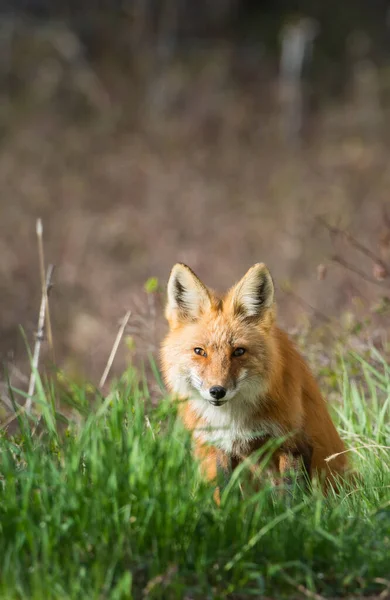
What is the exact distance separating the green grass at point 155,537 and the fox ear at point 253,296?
110cm

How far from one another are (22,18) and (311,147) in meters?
9.10

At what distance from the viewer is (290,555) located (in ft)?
11.3

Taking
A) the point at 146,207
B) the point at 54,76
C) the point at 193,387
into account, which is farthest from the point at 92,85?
the point at 193,387

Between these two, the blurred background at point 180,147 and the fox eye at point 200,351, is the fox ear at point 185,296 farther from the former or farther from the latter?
the blurred background at point 180,147

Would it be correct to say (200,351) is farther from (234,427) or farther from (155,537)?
(155,537)

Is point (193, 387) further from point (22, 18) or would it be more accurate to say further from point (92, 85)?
point (22, 18)

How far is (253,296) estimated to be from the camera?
15.3 ft

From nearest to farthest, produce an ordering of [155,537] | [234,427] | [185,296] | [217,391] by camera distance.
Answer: [155,537] < [217,391] < [234,427] < [185,296]

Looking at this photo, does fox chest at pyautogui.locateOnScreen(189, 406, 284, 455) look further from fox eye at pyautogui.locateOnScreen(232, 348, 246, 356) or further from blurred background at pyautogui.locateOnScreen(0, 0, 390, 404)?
blurred background at pyautogui.locateOnScreen(0, 0, 390, 404)

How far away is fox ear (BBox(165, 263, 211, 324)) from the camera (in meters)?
4.67

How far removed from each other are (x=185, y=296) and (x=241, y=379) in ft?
2.08

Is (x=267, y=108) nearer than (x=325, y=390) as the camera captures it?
No

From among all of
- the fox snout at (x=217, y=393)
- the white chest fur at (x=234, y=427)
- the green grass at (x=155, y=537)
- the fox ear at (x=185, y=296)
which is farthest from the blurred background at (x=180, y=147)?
the green grass at (x=155, y=537)

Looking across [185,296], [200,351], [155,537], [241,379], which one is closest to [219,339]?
[200,351]
